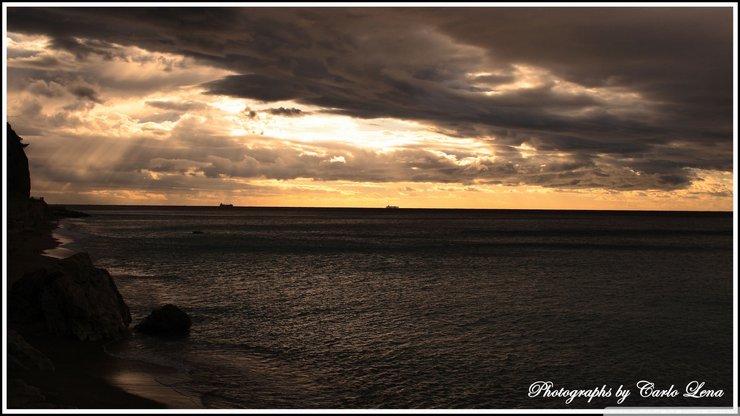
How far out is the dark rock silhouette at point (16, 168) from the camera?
87500 millimetres

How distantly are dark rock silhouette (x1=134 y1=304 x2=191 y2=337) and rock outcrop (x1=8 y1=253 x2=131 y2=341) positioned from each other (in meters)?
0.97

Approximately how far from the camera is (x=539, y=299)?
39094 millimetres

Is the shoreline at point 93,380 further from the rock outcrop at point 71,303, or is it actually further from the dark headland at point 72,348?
the rock outcrop at point 71,303

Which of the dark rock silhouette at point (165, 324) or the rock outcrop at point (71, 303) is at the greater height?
the rock outcrop at point (71, 303)

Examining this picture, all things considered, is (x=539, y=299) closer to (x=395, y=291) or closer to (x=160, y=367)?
(x=395, y=291)

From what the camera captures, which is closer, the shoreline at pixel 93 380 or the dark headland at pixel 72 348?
the shoreline at pixel 93 380

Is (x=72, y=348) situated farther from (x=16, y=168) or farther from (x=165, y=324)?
(x=16, y=168)

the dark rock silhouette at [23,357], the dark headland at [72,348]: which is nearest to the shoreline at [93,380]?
the dark headland at [72,348]

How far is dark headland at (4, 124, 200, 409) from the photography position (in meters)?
15.4

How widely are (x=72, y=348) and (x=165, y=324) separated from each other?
15.0 ft

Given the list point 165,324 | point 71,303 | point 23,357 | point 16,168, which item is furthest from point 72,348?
point 16,168

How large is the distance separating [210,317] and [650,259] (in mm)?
66216

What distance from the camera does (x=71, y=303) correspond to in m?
23.0

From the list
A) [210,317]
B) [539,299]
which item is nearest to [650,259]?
[539,299]
